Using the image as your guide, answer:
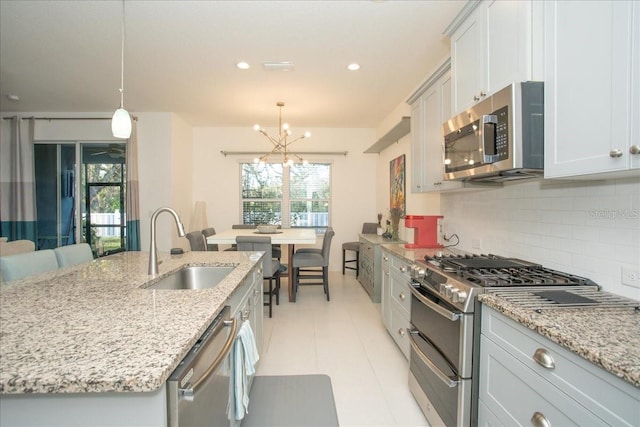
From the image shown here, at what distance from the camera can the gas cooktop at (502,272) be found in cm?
144

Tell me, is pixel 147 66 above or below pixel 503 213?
above

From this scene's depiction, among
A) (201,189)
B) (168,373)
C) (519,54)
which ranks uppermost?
(519,54)

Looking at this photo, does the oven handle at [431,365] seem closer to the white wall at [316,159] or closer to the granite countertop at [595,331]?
the granite countertop at [595,331]

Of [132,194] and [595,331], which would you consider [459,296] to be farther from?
[132,194]

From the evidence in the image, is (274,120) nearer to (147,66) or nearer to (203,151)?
(203,151)

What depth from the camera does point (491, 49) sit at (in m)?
1.71

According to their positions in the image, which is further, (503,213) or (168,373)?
(503,213)

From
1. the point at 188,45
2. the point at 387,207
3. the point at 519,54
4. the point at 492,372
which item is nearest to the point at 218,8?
the point at 188,45

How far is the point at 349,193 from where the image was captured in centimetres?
593

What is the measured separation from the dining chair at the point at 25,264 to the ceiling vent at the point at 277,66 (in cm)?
241

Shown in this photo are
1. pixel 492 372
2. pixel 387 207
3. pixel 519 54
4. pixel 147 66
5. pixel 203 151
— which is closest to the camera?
pixel 492 372

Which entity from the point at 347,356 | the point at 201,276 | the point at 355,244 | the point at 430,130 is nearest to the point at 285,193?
the point at 355,244

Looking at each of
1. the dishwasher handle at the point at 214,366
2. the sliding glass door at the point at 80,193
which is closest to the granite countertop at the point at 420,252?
the dishwasher handle at the point at 214,366

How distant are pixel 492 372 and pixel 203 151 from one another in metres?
5.65
